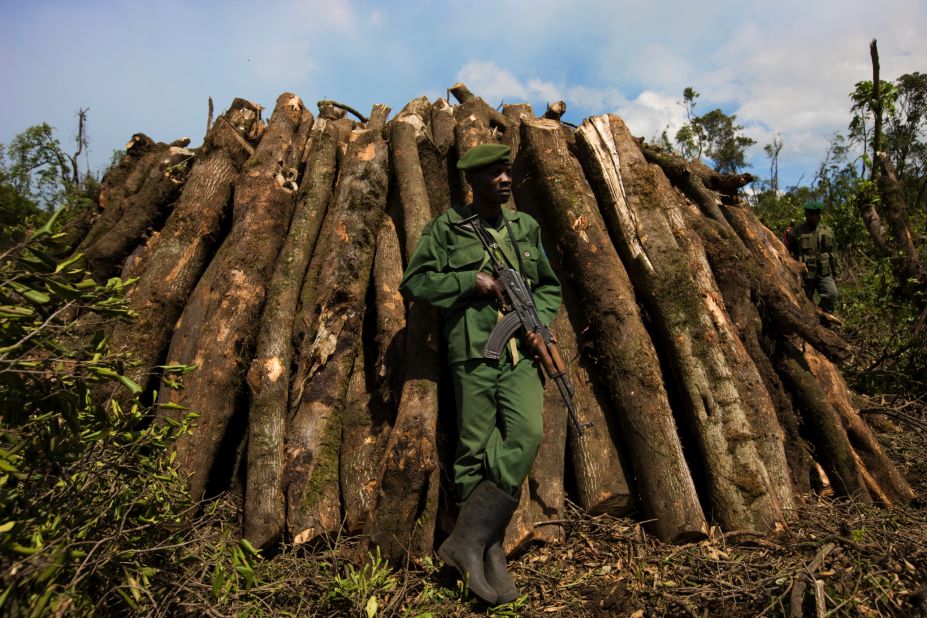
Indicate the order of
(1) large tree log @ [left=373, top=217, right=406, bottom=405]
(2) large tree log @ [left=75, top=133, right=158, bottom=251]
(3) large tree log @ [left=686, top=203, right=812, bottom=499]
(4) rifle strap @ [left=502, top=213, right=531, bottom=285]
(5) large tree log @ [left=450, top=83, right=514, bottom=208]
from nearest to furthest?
1. (4) rifle strap @ [left=502, top=213, right=531, bottom=285]
2. (1) large tree log @ [left=373, top=217, right=406, bottom=405]
3. (3) large tree log @ [left=686, top=203, right=812, bottom=499]
4. (5) large tree log @ [left=450, top=83, right=514, bottom=208]
5. (2) large tree log @ [left=75, top=133, right=158, bottom=251]

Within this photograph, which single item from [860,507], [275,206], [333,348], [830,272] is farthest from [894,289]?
[275,206]

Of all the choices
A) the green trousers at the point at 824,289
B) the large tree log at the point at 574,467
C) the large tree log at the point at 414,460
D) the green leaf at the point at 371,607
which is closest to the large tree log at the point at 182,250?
the large tree log at the point at 414,460

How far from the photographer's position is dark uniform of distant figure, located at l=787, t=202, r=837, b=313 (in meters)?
7.98

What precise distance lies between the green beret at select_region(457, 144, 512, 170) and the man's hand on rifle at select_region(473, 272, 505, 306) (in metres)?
0.73

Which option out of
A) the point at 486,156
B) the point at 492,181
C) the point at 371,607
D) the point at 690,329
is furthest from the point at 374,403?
the point at 690,329

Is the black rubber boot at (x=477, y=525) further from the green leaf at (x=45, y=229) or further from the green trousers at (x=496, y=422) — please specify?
the green leaf at (x=45, y=229)

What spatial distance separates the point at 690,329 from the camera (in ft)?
13.6

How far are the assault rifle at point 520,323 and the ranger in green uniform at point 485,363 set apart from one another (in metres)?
0.06

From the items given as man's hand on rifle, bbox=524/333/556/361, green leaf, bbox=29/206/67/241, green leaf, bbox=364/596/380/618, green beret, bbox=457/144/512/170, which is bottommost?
green leaf, bbox=364/596/380/618

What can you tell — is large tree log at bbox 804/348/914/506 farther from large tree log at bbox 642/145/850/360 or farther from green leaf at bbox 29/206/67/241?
green leaf at bbox 29/206/67/241

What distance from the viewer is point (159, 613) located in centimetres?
264

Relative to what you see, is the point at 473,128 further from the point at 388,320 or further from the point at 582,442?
the point at 582,442

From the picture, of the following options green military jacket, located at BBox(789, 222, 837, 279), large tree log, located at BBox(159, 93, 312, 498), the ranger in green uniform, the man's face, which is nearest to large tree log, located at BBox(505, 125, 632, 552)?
the ranger in green uniform

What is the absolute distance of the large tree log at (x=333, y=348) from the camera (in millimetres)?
3705
